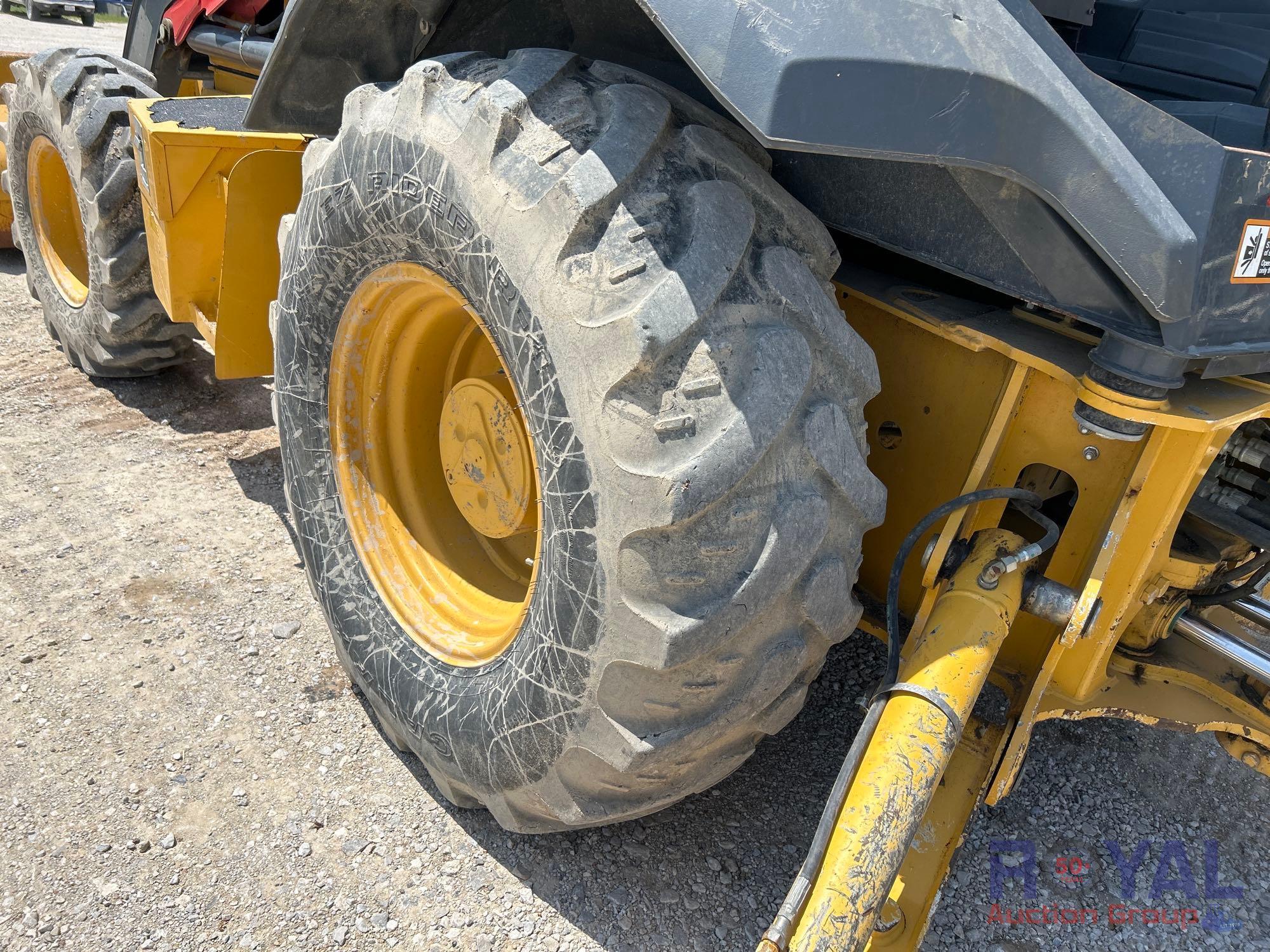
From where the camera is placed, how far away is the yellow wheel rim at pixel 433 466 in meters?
2.00

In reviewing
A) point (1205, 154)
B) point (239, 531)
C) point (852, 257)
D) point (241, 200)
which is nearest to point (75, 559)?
point (239, 531)

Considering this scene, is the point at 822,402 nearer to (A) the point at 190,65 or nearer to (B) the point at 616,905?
(B) the point at 616,905

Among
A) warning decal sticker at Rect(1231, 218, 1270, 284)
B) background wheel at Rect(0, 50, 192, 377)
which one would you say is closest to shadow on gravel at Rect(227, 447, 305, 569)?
background wheel at Rect(0, 50, 192, 377)

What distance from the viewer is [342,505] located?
7.47 feet

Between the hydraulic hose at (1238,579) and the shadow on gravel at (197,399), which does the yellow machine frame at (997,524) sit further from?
the shadow on gravel at (197,399)

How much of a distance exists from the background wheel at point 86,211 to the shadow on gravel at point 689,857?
2146 mm

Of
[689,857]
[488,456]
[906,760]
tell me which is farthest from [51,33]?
[906,760]

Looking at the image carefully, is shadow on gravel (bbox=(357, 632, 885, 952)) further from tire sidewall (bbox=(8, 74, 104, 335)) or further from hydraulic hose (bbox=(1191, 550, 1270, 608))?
tire sidewall (bbox=(8, 74, 104, 335))

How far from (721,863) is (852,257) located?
4.34ft

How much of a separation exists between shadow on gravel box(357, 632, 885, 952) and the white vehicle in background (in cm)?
1933

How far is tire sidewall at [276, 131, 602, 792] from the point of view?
1.51m

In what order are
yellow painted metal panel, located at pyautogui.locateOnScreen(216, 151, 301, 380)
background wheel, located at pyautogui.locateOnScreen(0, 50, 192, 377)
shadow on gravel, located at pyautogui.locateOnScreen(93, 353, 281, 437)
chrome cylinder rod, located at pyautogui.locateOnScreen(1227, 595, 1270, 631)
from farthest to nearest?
1. shadow on gravel, located at pyautogui.locateOnScreen(93, 353, 281, 437)
2. background wheel, located at pyautogui.locateOnScreen(0, 50, 192, 377)
3. yellow painted metal panel, located at pyautogui.locateOnScreen(216, 151, 301, 380)
4. chrome cylinder rod, located at pyautogui.locateOnScreen(1227, 595, 1270, 631)

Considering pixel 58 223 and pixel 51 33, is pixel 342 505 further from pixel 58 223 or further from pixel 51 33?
pixel 51 33

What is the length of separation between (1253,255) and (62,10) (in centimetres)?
2094
